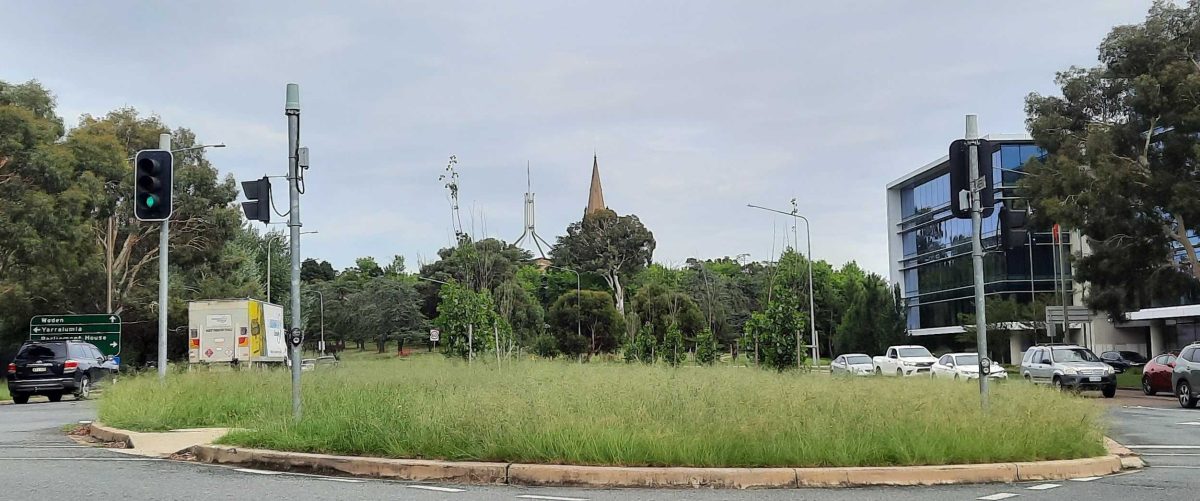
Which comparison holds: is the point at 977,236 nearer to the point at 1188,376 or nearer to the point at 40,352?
the point at 1188,376

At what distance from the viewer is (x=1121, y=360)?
5175cm

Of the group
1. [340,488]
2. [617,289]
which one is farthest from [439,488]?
[617,289]

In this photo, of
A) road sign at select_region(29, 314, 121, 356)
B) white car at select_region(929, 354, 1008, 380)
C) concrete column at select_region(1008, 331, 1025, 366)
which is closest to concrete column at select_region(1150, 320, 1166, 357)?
concrete column at select_region(1008, 331, 1025, 366)

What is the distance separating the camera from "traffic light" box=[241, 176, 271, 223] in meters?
14.1

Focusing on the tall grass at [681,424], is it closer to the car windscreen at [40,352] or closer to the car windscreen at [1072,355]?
the car windscreen at [40,352]

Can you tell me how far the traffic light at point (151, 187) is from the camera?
16594 millimetres

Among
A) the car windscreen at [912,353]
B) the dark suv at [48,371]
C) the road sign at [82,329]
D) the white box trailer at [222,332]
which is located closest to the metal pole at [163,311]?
the dark suv at [48,371]

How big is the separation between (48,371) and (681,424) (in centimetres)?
2293

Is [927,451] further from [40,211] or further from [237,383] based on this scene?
[40,211]

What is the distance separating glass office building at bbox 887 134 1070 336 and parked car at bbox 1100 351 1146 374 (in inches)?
296

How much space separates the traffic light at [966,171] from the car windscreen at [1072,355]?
57.8 ft

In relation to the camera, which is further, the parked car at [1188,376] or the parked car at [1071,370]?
the parked car at [1071,370]

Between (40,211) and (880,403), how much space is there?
33.7m

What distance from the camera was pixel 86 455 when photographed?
42.9ft
